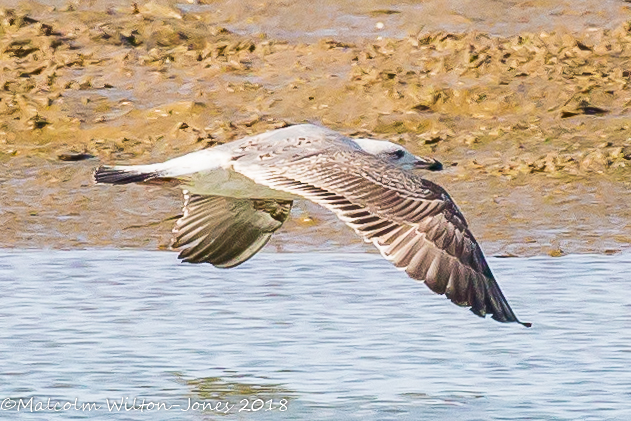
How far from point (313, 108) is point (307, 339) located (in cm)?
464

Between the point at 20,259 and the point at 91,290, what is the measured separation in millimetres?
859

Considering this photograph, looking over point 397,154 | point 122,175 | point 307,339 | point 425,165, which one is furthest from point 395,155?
point 122,175

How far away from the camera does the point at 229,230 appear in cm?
818

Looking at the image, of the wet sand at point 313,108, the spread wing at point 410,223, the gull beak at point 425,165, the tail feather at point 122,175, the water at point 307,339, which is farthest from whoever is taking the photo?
the wet sand at point 313,108

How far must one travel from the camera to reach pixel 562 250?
34.8ft

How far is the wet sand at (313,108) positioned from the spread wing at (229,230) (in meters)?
2.69

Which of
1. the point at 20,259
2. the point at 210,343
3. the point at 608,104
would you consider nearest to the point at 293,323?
the point at 210,343

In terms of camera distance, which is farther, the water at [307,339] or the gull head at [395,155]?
the gull head at [395,155]

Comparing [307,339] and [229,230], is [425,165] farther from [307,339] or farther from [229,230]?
[307,339]

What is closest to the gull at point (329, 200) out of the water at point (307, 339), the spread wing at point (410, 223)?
the spread wing at point (410, 223)

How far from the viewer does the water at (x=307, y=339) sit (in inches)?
303

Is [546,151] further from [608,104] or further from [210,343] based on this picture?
[210,343]

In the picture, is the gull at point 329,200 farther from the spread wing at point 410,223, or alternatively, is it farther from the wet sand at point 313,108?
the wet sand at point 313,108

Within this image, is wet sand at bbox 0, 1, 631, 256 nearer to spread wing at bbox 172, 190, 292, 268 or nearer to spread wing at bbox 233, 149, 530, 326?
spread wing at bbox 172, 190, 292, 268
